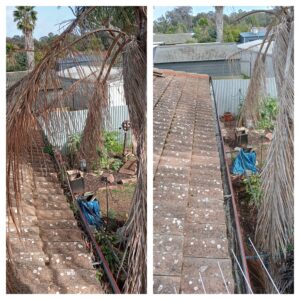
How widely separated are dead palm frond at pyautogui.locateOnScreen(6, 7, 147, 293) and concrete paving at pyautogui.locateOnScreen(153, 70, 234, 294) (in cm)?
16

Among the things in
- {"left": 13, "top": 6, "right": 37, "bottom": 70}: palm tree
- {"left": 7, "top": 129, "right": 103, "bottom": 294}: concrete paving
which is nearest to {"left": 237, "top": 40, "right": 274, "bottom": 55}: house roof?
{"left": 13, "top": 6, "right": 37, "bottom": 70}: palm tree

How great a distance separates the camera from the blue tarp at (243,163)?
13.0 ft

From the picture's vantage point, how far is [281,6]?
248 cm

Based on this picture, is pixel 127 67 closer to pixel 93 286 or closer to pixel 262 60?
pixel 262 60

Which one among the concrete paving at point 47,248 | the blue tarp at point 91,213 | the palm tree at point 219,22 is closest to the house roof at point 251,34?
the palm tree at point 219,22

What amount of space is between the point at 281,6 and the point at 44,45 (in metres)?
1.35

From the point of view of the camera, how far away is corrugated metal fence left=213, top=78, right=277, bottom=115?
9.70 feet

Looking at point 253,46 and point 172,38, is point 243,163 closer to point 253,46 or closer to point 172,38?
point 253,46

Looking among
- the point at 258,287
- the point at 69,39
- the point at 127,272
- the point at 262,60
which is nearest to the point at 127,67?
the point at 69,39

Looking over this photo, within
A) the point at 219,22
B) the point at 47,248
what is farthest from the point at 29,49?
the point at 47,248

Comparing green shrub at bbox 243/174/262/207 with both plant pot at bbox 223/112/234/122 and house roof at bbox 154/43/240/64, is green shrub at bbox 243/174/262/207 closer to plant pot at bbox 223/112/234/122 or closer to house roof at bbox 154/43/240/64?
plant pot at bbox 223/112/234/122

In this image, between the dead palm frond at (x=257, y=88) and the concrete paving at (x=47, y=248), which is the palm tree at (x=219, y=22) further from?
the concrete paving at (x=47, y=248)

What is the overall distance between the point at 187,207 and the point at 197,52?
116cm
